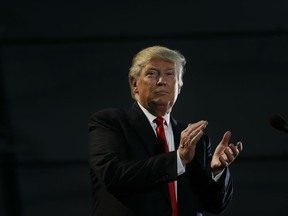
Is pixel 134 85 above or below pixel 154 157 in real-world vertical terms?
above

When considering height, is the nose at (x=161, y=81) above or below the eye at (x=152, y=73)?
below

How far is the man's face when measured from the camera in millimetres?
1529

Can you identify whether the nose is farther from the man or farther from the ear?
the ear

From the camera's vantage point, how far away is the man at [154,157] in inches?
53.5

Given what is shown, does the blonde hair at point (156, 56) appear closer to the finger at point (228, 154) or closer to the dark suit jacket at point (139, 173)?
the dark suit jacket at point (139, 173)

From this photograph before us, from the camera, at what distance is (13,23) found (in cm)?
281

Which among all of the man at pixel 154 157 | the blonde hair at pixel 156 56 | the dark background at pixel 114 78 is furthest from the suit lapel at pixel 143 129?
the dark background at pixel 114 78

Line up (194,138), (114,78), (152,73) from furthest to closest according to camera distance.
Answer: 1. (114,78)
2. (152,73)
3. (194,138)

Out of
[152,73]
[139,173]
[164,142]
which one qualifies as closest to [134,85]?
[152,73]

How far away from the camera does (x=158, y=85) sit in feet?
5.02

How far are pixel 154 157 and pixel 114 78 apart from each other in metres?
1.47

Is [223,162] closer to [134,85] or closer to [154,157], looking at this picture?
[154,157]

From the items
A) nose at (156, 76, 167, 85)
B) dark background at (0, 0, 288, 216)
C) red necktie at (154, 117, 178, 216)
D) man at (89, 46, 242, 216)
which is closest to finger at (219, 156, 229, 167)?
man at (89, 46, 242, 216)

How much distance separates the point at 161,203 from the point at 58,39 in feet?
5.28
